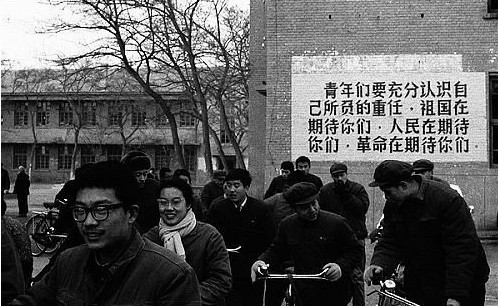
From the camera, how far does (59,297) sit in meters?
3.34

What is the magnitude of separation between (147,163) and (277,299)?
6.34 feet

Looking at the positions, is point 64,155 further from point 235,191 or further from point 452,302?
point 452,302

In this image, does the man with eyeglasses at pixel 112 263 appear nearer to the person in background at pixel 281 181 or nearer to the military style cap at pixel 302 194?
the military style cap at pixel 302 194

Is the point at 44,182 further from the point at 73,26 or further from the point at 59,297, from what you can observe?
the point at 59,297

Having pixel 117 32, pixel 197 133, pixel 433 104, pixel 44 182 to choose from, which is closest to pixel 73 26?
pixel 117 32

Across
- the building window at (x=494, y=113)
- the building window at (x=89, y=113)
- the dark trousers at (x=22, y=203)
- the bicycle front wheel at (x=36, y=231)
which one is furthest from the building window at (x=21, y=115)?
the building window at (x=494, y=113)

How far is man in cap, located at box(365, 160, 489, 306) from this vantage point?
568cm

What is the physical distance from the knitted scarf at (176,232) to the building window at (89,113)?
5401 cm

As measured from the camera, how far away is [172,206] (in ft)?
19.4

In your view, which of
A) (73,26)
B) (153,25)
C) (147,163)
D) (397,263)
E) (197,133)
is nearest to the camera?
(397,263)

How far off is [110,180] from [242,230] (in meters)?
4.91

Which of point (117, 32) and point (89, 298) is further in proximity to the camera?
point (117, 32)

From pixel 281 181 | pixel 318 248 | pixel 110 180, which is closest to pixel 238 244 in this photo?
pixel 318 248

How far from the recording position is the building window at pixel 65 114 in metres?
63.5
